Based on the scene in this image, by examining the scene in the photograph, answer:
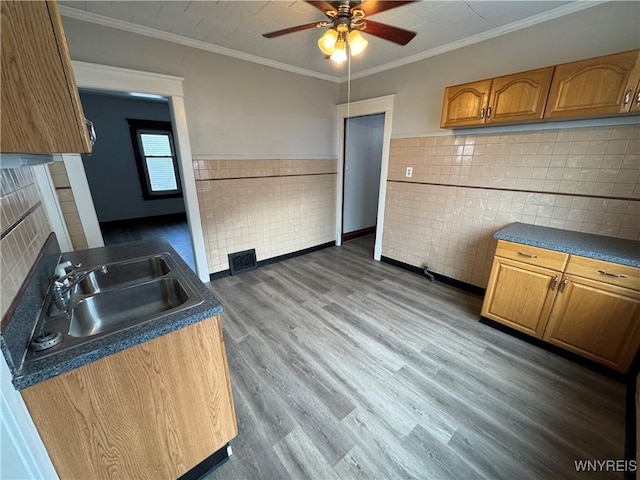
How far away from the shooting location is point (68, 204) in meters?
2.18

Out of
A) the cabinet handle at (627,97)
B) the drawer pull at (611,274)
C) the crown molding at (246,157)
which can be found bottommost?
the drawer pull at (611,274)

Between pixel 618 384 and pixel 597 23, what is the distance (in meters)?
2.60

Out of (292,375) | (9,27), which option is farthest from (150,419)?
(9,27)

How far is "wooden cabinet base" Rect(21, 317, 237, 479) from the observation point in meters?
0.82

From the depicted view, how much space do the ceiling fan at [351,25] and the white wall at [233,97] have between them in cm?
128

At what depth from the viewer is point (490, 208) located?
2.60 metres

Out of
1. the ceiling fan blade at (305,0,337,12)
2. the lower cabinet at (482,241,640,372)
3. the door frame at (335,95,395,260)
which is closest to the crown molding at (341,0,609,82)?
the door frame at (335,95,395,260)

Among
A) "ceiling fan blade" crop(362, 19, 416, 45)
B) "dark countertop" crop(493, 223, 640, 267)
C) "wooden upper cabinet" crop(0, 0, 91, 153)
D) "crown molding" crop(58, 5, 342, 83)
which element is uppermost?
"crown molding" crop(58, 5, 342, 83)

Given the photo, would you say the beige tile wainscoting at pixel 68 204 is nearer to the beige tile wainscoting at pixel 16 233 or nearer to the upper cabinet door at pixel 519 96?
the beige tile wainscoting at pixel 16 233

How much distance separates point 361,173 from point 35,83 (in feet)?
13.8

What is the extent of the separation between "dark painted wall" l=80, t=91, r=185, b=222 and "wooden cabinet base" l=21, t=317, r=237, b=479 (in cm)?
607

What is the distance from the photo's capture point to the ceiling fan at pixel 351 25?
149cm

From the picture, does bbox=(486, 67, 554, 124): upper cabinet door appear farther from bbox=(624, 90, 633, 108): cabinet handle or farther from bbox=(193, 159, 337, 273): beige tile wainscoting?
bbox=(193, 159, 337, 273): beige tile wainscoting

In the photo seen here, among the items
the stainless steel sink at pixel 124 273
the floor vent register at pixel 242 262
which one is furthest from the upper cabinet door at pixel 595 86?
the floor vent register at pixel 242 262
